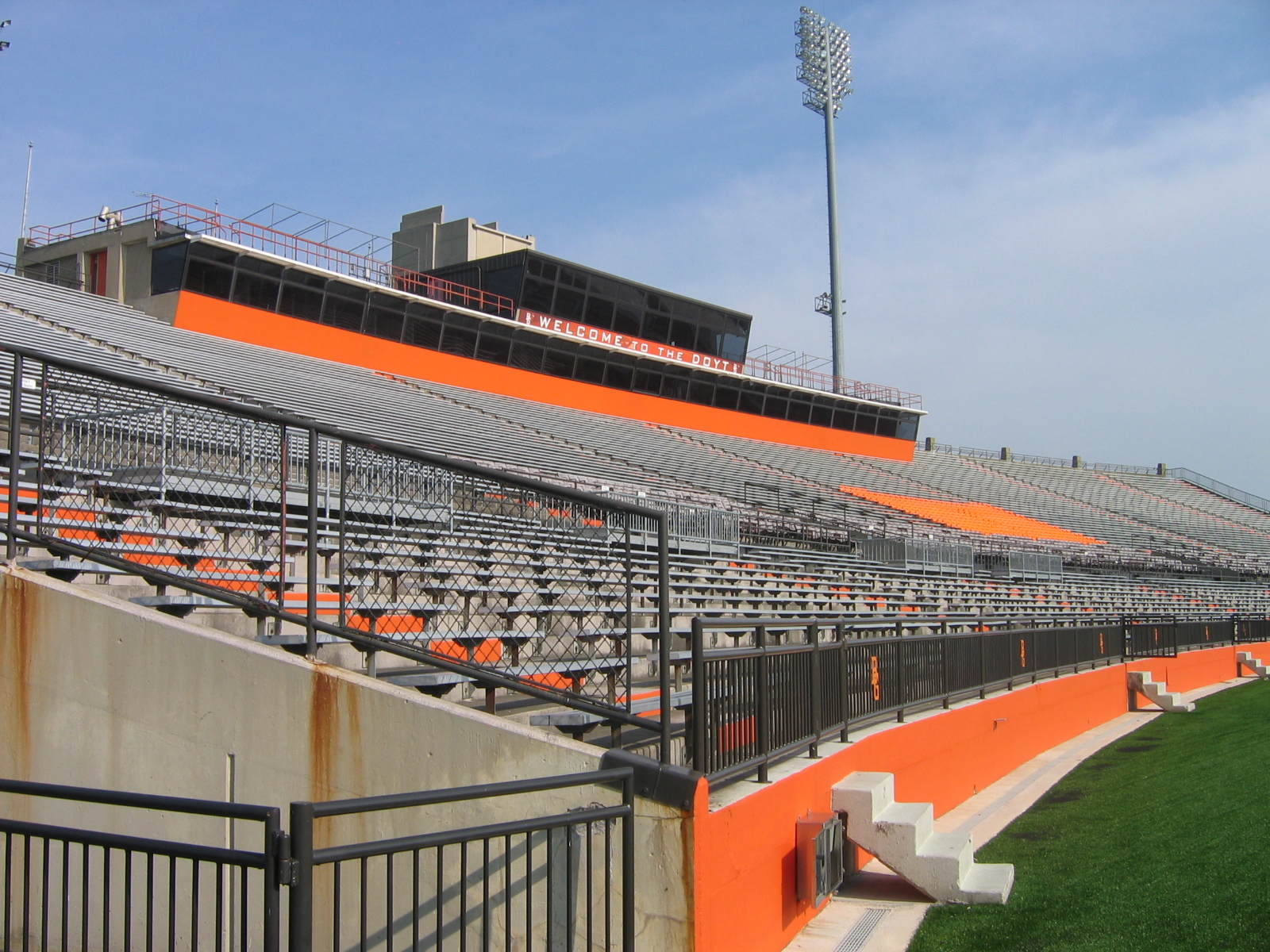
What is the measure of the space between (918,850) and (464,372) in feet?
68.3

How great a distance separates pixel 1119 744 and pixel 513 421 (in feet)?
44.3

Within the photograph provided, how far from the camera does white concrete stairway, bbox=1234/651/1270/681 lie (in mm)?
22062

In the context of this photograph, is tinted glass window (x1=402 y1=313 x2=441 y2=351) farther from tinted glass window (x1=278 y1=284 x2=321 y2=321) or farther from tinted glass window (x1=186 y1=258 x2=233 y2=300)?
tinted glass window (x1=186 y1=258 x2=233 y2=300)

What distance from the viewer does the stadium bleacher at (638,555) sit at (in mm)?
5844

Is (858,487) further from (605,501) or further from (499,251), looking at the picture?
(605,501)

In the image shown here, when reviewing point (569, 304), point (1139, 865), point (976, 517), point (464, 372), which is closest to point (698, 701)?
point (1139, 865)

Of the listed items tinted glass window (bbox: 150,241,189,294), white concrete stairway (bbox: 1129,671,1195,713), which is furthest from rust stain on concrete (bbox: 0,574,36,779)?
tinted glass window (bbox: 150,241,189,294)

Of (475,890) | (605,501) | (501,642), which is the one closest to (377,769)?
(475,890)

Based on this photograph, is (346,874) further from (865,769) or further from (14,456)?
(865,769)

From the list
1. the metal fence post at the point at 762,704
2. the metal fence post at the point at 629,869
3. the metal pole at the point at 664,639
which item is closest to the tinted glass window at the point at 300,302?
the metal fence post at the point at 762,704

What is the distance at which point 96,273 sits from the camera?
23.2 metres

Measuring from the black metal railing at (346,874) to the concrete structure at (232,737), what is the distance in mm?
67

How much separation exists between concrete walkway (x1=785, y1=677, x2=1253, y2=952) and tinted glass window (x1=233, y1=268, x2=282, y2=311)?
56.4 ft

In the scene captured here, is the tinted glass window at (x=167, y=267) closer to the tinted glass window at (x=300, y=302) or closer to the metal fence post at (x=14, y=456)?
the tinted glass window at (x=300, y=302)
